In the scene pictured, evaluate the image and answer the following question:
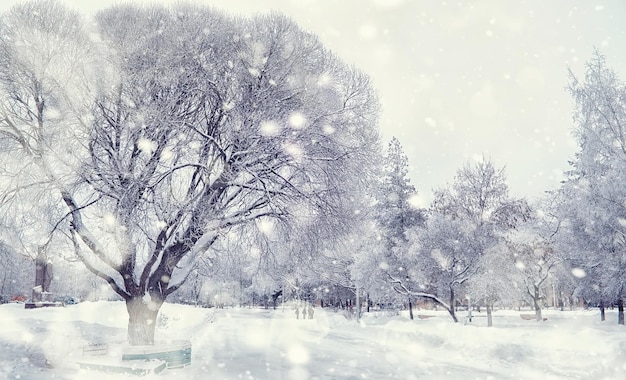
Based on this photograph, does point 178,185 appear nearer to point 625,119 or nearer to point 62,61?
point 62,61

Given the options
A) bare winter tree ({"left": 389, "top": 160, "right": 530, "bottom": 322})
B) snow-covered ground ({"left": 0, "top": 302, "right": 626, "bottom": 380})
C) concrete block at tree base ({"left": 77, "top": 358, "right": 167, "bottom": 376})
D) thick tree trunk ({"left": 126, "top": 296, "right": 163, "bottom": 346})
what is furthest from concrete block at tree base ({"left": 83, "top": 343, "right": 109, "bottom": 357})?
bare winter tree ({"left": 389, "top": 160, "right": 530, "bottom": 322})

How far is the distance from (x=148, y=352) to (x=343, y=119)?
350 inches

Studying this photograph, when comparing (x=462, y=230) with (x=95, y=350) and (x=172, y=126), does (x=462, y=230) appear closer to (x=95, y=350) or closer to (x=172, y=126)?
(x=172, y=126)

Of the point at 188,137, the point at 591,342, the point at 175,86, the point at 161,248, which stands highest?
the point at 175,86

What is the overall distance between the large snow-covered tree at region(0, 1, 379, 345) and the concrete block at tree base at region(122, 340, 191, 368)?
116cm

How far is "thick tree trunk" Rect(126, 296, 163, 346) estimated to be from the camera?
46.6 feet

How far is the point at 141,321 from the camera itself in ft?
47.1

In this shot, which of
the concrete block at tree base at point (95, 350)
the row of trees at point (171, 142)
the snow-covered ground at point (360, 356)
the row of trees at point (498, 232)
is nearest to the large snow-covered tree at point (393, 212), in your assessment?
the row of trees at point (498, 232)

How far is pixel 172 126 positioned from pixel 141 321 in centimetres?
615

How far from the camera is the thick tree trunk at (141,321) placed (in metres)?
14.2

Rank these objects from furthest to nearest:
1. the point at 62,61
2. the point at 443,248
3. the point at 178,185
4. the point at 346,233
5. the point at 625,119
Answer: the point at 443,248, the point at 625,119, the point at 346,233, the point at 178,185, the point at 62,61

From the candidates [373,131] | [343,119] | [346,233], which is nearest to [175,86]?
[343,119]

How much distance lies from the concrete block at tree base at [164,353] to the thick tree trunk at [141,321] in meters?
0.95

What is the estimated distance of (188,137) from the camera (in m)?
13.9
